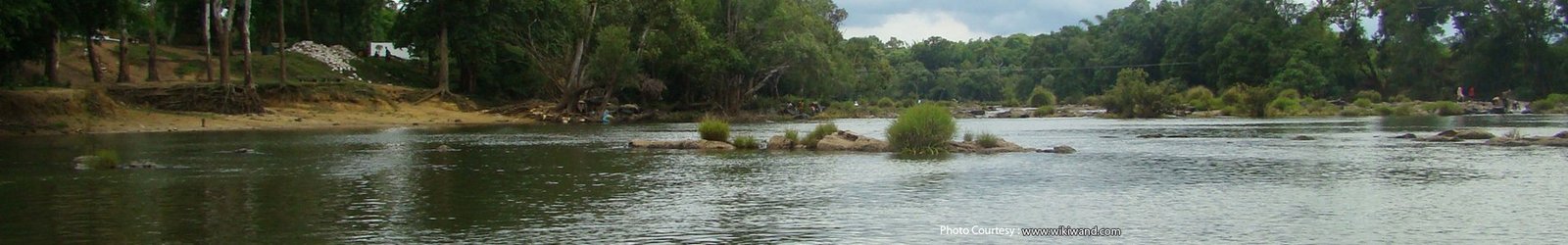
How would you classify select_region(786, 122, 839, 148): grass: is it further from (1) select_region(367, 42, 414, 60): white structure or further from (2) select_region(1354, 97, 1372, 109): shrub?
(2) select_region(1354, 97, 1372, 109): shrub

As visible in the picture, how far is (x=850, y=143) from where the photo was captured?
36.8m

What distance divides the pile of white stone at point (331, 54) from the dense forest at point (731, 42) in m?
3.03

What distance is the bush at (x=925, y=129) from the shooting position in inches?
1372

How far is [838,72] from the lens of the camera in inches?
3558

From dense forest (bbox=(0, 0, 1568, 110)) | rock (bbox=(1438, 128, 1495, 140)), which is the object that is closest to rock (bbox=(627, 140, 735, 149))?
dense forest (bbox=(0, 0, 1568, 110))

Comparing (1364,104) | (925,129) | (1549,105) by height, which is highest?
(1364,104)

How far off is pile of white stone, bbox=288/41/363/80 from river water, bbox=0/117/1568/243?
123ft

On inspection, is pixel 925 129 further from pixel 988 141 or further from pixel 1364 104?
pixel 1364 104

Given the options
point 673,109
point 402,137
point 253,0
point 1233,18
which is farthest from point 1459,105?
point 253,0

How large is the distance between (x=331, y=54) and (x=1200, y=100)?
6055 cm

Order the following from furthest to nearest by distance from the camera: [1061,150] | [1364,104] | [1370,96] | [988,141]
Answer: [1370,96] < [1364,104] < [988,141] < [1061,150]

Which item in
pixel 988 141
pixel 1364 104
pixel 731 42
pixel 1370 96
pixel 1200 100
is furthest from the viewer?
pixel 1370 96

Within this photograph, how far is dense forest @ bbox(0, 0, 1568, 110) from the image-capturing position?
Result: 71062 millimetres

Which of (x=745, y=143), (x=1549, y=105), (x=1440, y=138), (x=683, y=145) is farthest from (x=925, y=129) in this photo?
(x=1549, y=105)
